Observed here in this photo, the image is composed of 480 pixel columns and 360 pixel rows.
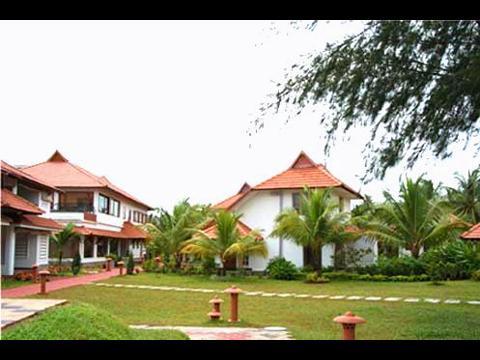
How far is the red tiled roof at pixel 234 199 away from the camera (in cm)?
1225

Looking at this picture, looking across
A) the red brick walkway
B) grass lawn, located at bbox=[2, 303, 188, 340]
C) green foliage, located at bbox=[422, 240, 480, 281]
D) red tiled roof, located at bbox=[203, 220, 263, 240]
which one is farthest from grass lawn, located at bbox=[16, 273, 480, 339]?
red tiled roof, located at bbox=[203, 220, 263, 240]

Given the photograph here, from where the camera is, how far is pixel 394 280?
10953mm

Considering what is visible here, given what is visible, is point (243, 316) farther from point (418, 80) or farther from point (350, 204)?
point (350, 204)

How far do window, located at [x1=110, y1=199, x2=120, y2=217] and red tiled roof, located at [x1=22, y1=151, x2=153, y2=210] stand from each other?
410 millimetres

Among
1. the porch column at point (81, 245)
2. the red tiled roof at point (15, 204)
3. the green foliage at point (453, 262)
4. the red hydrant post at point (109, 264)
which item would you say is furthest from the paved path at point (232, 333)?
the red hydrant post at point (109, 264)

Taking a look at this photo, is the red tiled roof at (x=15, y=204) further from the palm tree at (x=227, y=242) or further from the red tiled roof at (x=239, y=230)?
the red tiled roof at (x=239, y=230)

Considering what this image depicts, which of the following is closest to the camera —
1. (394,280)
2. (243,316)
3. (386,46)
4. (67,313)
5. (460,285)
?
(67,313)

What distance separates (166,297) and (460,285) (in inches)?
212

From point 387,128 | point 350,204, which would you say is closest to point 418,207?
point 350,204

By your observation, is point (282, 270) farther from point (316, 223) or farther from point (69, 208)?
point (69, 208)

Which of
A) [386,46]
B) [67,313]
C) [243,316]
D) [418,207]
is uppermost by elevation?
[386,46]

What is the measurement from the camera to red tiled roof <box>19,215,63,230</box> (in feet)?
32.3

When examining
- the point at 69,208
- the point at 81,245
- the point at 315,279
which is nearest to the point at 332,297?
the point at 315,279

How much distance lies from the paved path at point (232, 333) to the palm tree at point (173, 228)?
8.05 meters
